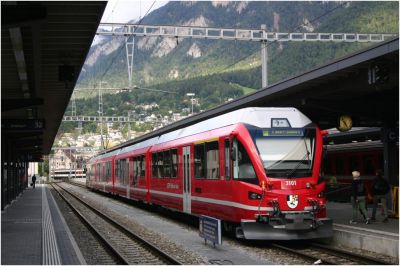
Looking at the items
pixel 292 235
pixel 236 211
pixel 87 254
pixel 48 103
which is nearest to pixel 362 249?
pixel 292 235

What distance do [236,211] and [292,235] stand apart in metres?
1.36

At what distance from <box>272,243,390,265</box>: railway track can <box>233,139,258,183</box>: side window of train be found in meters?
1.66

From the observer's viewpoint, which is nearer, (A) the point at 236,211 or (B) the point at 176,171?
(A) the point at 236,211

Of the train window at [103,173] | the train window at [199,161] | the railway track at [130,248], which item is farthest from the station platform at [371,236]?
the train window at [103,173]

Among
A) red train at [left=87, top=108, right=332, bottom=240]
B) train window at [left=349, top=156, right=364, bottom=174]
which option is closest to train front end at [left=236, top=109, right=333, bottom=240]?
red train at [left=87, top=108, right=332, bottom=240]

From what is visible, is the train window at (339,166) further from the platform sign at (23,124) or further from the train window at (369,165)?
the platform sign at (23,124)

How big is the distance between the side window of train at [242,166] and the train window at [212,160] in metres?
1.09

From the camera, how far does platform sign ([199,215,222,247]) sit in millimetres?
12427

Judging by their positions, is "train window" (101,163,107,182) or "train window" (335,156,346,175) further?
"train window" (101,163,107,182)

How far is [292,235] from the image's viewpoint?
502 inches

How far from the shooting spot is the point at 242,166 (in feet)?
43.4

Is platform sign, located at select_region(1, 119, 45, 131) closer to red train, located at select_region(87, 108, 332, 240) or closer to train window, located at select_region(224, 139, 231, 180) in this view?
red train, located at select_region(87, 108, 332, 240)

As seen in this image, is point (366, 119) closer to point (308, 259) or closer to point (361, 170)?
point (361, 170)

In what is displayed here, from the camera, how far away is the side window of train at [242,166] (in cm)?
1305
